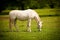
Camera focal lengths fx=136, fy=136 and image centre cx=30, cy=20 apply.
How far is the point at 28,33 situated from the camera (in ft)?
5.39

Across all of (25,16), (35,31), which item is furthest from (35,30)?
(25,16)

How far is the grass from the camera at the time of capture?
1.62 metres

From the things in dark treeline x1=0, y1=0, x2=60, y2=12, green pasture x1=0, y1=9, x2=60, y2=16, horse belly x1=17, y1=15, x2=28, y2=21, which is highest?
dark treeline x1=0, y1=0, x2=60, y2=12

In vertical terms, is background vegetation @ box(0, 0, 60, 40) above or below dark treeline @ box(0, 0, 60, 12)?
below

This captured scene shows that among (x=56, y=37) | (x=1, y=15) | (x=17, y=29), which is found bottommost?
(x=56, y=37)

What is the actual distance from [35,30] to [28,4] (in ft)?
1.06

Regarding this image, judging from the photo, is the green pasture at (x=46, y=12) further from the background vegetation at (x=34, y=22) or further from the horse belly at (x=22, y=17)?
the horse belly at (x=22, y=17)

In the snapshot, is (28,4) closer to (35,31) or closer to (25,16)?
(25,16)

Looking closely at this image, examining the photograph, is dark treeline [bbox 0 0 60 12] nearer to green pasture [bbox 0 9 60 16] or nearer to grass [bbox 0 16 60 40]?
green pasture [bbox 0 9 60 16]

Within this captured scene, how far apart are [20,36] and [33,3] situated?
0.43 meters

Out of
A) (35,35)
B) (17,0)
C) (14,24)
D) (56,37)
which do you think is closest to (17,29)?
(14,24)

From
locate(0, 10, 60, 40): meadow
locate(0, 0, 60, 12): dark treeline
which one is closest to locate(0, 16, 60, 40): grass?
locate(0, 10, 60, 40): meadow

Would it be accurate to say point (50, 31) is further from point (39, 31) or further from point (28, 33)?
point (28, 33)

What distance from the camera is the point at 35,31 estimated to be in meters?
1.64
